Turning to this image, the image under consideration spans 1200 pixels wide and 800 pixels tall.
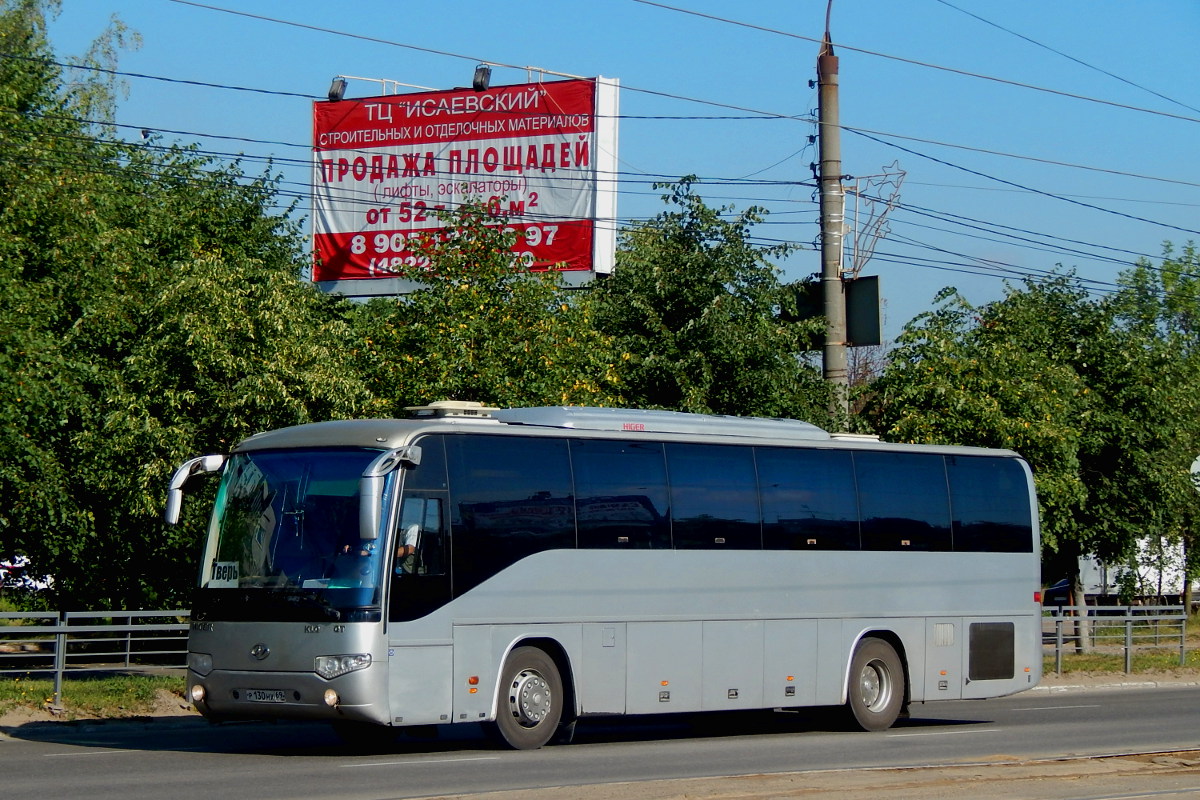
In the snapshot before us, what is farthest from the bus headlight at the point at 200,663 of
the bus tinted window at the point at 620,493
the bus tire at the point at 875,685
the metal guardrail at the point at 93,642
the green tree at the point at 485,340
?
the green tree at the point at 485,340

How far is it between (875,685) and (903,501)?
7.52 feet

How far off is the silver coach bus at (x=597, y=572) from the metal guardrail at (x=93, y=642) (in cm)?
508

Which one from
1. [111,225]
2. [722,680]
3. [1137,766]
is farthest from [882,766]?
[111,225]

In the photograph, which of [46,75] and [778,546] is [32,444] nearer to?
[778,546]

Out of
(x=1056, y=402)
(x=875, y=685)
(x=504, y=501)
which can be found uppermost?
(x=1056, y=402)

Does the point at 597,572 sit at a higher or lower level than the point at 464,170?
lower

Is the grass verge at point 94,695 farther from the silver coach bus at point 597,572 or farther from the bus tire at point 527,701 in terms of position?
the bus tire at point 527,701

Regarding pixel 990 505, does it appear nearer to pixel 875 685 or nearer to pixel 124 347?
pixel 875 685

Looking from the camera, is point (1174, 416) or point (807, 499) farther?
point (1174, 416)

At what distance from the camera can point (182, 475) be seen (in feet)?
51.9

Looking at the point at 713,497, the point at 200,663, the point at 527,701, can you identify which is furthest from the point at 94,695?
the point at 713,497

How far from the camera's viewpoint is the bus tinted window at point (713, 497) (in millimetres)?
17688

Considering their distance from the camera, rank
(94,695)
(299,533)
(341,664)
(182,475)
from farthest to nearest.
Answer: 1. (94,695)
2. (182,475)
3. (299,533)
4. (341,664)

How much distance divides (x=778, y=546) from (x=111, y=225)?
17.5 metres
